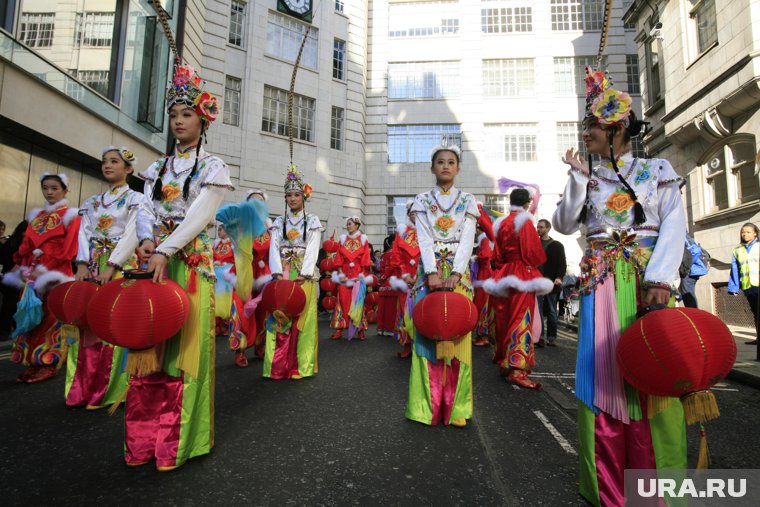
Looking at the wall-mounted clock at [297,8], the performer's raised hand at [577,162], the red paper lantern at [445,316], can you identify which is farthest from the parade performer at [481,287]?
the wall-mounted clock at [297,8]

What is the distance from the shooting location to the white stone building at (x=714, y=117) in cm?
1048

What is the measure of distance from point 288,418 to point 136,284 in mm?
1709

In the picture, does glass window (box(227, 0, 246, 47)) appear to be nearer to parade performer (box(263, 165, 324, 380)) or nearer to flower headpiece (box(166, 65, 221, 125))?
parade performer (box(263, 165, 324, 380))

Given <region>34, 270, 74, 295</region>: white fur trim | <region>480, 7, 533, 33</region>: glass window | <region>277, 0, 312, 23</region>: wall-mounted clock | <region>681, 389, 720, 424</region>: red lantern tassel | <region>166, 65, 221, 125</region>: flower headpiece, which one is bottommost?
<region>681, 389, 720, 424</region>: red lantern tassel

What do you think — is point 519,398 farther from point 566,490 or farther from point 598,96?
point 598,96

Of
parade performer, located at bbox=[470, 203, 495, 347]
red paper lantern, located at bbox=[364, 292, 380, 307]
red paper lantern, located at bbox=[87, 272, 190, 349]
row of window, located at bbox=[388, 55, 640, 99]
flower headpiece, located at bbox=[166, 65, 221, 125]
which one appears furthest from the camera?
row of window, located at bbox=[388, 55, 640, 99]

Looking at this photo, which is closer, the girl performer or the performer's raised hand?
the performer's raised hand

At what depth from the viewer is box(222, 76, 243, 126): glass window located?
1839 centimetres

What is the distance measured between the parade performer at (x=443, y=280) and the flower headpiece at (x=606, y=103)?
1232 mm

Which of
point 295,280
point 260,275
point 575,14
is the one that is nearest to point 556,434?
point 295,280

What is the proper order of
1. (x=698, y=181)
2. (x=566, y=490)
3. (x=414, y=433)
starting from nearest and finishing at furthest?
(x=566, y=490) < (x=414, y=433) < (x=698, y=181)

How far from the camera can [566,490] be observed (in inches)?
93.1

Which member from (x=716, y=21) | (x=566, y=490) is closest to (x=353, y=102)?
(x=716, y=21)

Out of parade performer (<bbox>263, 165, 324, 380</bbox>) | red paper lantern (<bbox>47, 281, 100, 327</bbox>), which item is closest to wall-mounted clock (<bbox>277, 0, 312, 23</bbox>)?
parade performer (<bbox>263, 165, 324, 380</bbox>)
